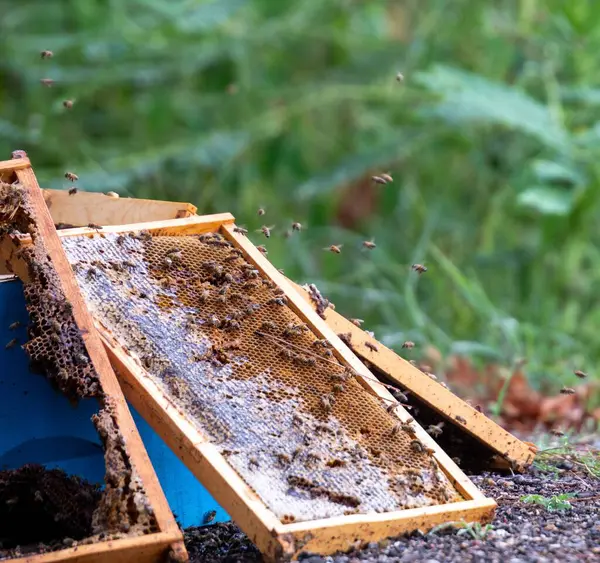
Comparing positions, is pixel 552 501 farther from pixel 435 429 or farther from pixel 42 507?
pixel 42 507

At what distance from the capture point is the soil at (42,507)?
350 centimetres

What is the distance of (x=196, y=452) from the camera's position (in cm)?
326

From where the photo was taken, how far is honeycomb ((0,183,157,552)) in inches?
124

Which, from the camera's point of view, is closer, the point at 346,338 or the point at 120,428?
the point at 120,428

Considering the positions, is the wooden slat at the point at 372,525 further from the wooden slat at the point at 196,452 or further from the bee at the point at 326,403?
the bee at the point at 326,403

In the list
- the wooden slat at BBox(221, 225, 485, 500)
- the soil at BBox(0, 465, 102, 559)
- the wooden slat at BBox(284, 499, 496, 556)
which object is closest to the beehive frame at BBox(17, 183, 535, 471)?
the wooden slat at BBox(221, 225, 485, 500)

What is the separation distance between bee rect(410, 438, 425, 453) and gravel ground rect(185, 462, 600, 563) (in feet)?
1.20

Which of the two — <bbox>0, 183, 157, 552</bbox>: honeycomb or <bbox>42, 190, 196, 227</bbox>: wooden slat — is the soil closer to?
<bbox>0, 183, 157, 552</bbox>: honeycomb

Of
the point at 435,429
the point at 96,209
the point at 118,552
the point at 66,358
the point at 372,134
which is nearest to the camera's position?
the point at 118,552

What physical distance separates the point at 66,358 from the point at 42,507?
63 cm

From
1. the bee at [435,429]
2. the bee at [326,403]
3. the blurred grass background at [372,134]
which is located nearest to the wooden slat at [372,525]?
the bee at [326,403]

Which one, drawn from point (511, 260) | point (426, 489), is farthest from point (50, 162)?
point (426, 489)

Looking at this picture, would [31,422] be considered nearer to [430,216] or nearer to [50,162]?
[430,216]

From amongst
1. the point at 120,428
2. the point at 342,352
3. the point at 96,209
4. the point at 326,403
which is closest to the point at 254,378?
the point at 326,403
